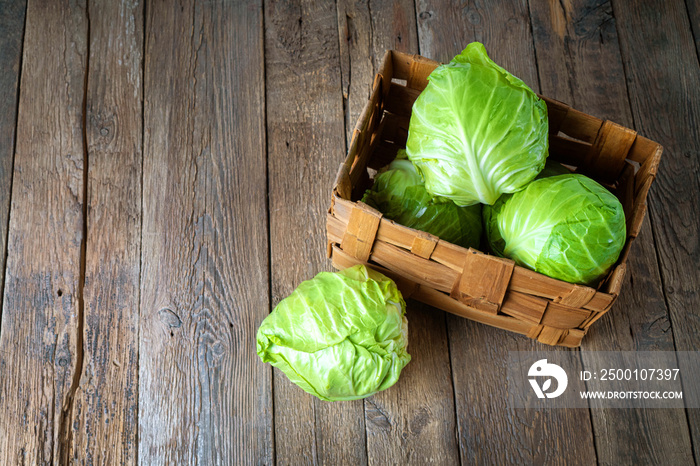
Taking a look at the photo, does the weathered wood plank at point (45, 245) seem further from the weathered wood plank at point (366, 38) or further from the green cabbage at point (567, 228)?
the green cabbage at point (567, 228)

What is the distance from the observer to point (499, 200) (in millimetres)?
1549

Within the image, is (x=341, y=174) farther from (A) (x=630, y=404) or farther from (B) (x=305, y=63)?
(A) (x=630, y=404)

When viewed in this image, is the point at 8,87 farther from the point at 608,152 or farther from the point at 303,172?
the point at 608,152

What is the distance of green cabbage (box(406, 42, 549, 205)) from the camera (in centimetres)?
139

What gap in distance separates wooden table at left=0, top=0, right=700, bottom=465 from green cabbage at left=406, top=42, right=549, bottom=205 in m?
0.52

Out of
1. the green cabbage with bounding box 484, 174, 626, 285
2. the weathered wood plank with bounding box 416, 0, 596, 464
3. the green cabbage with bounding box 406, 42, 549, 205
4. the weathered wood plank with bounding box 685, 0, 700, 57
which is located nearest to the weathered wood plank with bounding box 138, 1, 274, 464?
the weathered wood plank with bounding box 416, 0, 596, 464

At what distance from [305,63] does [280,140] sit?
0.32m

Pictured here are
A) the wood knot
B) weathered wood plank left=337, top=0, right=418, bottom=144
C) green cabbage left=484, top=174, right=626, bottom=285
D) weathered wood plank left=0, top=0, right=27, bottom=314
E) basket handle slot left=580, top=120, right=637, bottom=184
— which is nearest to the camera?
green cabbage left=484, top=174, right=626, bottom=285

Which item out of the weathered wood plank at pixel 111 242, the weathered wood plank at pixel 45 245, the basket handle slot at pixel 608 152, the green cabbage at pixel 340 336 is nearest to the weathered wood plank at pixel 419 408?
the green cabbage at pixel 340 336

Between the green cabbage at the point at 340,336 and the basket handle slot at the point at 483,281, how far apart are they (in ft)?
0.60

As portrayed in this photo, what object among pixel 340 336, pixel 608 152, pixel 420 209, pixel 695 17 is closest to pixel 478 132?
pixel 420 209

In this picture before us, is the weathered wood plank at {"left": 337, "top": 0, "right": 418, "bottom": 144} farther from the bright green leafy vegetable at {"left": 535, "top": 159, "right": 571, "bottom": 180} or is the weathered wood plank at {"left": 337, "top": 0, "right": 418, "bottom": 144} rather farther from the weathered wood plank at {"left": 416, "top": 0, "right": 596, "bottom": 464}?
the weathered wood plank at {"left": 416, "top": 0, "right": 596, "bottom": 464}

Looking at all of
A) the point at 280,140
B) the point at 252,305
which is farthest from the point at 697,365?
the point at 280,140

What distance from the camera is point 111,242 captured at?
191 centimetres
